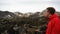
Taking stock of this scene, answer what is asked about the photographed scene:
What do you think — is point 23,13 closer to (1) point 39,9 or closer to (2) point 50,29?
(1) point 39,9

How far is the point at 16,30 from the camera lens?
4.55 meters

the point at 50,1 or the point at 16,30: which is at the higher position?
the point at 50,1

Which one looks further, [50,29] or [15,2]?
[15,2]

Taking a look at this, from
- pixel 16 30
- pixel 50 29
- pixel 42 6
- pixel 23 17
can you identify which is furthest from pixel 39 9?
pixel 50 29

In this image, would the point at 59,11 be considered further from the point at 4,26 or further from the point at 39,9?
the point at 4,26

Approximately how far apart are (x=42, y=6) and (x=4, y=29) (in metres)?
0.97

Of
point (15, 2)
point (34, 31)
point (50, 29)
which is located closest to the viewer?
point (50, 29)

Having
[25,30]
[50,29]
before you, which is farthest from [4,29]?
[50,29]

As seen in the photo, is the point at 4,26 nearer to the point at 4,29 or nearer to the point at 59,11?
the point at 4,29

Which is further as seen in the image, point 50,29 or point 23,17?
point 23,17

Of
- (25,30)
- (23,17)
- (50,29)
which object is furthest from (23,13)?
(50,29)

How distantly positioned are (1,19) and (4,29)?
0.81 feet

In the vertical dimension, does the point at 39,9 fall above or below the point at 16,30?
above

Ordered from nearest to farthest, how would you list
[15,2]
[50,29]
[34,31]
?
[50,29], [34,31], [15,2]
